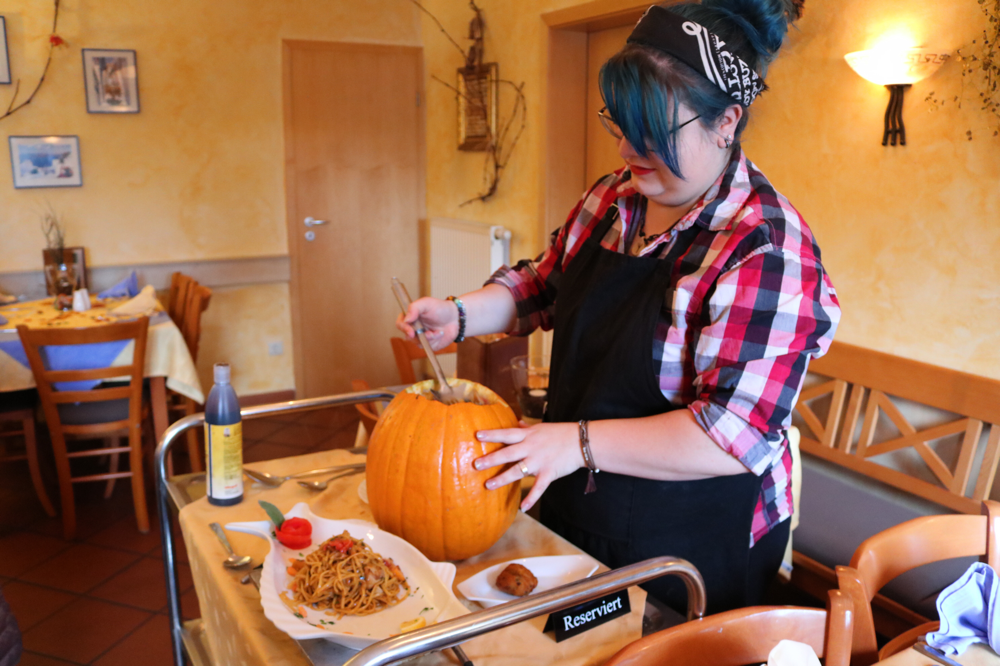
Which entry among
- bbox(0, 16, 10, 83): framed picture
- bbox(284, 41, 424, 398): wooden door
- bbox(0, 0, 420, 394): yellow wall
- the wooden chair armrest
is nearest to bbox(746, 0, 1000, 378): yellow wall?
the wooden chair armrest

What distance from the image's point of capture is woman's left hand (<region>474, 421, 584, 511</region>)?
3.33 feet

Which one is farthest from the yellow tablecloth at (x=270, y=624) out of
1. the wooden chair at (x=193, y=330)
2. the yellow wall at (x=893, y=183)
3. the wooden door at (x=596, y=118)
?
the wooden door at (x=596, y=118)

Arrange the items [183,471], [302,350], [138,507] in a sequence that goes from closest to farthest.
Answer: [138,507], [183,471], [302,350]

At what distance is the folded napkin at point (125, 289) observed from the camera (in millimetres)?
3840

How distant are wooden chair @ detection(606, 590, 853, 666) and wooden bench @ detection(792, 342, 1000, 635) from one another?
1352 millimetres

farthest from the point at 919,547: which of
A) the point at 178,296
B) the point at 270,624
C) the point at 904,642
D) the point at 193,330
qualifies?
the point at 178,296

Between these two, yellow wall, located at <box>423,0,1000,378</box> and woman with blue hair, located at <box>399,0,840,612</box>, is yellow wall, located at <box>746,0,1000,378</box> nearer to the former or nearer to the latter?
yellow wall, located at <box>423,0,1000,378</box>

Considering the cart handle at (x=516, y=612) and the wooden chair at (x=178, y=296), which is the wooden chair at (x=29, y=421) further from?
the cart handle at (x=516, y=612)

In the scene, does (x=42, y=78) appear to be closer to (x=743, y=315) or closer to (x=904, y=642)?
(x=743, y=315)

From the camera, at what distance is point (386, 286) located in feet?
16.1

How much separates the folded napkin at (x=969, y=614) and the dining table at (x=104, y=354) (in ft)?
8.56

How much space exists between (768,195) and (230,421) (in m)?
0.89

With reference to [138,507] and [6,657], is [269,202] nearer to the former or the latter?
[138,507]

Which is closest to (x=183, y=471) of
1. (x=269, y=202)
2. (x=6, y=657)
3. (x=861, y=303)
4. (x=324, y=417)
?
(x=324, y=417)
